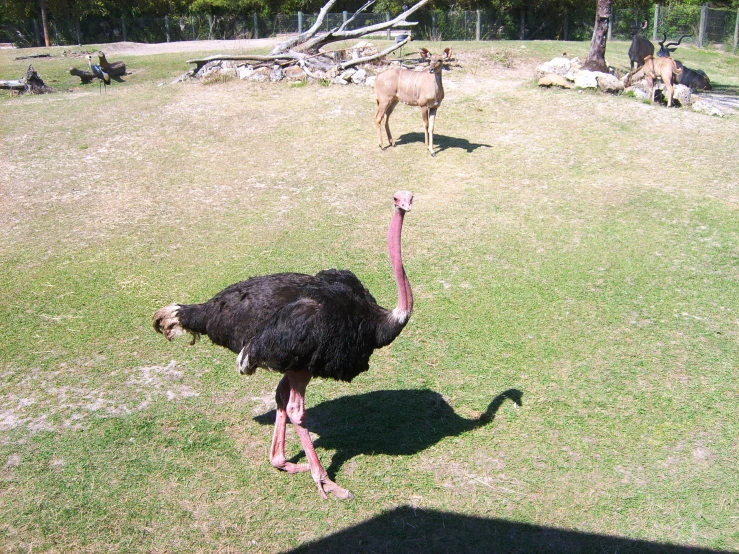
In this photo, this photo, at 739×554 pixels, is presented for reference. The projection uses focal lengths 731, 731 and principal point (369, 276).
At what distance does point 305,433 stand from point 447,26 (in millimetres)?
27451

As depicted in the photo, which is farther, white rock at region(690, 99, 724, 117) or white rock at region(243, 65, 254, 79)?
white rock at region(243, 65, 254, 79)

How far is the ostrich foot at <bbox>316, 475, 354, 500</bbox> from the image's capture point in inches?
199

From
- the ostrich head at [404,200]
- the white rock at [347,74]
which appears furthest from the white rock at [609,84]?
the ostrich head at [404,200]

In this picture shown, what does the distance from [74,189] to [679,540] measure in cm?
1013

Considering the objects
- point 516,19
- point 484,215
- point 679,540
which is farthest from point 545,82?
point 516,19

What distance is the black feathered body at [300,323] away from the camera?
4859mm

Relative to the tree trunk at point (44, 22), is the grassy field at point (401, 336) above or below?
below

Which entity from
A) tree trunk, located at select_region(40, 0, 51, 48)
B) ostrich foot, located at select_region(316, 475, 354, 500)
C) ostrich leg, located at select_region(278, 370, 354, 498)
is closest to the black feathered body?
ostrich leg, located at select_region(278, 370, 354, 498)

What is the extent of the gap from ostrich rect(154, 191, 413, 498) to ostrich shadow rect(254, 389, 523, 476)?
508mm

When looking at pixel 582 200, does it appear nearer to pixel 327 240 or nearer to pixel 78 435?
pixel 327 240

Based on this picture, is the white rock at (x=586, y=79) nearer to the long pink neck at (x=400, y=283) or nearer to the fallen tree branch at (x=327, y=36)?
the fallen tree branch at (x=327, y=36)

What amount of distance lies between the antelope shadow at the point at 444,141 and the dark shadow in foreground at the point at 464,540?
9188 millimetres

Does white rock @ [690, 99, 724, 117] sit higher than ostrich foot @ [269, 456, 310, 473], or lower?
higher

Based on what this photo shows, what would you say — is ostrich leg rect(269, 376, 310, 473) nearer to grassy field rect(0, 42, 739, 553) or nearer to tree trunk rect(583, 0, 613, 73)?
grassy field rect(0, 42, 739, 553)
